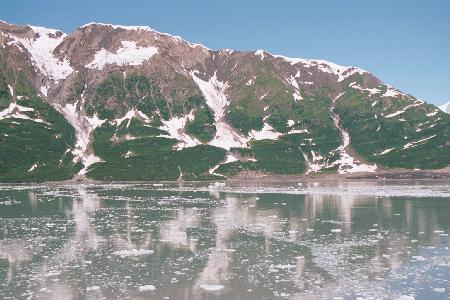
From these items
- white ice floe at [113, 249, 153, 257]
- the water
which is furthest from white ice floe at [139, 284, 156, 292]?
white ice floe at [113, 249, 153, 257]

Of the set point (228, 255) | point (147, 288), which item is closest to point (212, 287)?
point (147, 288)

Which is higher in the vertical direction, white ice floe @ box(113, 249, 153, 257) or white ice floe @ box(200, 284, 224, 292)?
white ice floe @ box(113, 249, 153, 257)

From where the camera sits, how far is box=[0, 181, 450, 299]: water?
3030 cm

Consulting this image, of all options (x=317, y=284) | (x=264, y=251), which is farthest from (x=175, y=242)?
(x=317, y=284)

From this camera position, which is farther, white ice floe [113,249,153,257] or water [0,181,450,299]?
white ice floe [113,249,153,257]

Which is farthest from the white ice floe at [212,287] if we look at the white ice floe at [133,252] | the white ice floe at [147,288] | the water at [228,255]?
the white ice floe at [133,252]

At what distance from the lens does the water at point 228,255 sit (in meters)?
30.3

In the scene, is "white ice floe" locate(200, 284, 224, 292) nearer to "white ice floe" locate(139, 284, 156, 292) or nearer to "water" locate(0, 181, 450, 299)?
"water" locate(0, 181, 450, 299)

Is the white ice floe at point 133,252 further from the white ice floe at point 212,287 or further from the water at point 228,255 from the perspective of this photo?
the white ice floe at point 212,287

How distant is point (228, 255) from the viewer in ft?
135

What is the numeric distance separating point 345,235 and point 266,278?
20286 mm

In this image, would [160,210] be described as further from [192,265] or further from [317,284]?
[317,284]

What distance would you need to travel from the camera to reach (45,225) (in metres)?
61.4

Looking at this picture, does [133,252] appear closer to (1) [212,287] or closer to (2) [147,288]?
(2) [147,288]
